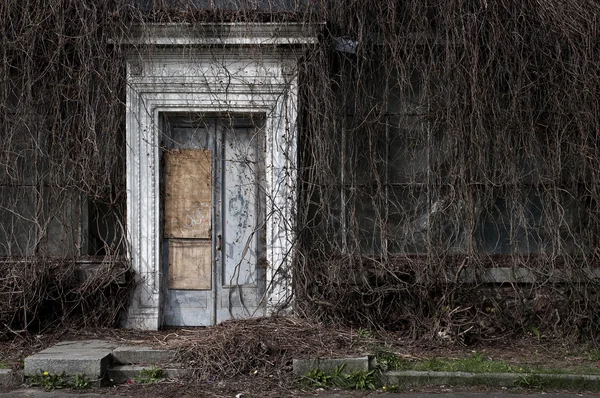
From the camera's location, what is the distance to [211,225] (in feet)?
26.7

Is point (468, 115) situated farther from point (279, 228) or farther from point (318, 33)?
point (279, 228)

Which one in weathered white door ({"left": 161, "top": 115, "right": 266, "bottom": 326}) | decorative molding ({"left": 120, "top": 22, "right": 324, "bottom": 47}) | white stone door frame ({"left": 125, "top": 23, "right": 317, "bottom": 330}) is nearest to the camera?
decorative molding ({"left": 120, "top": 22, "right": 324, "bottom": 47})

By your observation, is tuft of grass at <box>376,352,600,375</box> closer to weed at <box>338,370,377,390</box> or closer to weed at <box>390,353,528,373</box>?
weed at <box>390,353,528,373</box>

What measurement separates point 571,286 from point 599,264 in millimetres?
433

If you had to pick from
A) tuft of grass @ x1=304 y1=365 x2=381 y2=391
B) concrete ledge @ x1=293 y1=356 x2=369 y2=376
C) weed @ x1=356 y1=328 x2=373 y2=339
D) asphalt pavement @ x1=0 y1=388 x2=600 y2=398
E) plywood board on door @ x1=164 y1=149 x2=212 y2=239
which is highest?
plywood board on door @ x1=164 y1=149 x2=212 y2=239

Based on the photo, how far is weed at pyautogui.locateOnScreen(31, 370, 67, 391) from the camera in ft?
21.7

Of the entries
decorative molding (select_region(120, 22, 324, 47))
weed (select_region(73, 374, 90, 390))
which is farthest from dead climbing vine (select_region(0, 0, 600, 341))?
weed (select_region(73, 374, 90, 390))

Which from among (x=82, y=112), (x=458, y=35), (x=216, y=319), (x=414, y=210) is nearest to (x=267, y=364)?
(x=216, y=319)

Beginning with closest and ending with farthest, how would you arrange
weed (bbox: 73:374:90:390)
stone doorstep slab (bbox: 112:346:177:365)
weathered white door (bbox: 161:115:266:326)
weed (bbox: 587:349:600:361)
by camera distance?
weed (bbox: 73:374:90:390)
stone doorstep slab (bbox: 112:346:177:365)
weed (bbox: 587:349:600:361)
weathered white door (bbox: 161:115:266:326)

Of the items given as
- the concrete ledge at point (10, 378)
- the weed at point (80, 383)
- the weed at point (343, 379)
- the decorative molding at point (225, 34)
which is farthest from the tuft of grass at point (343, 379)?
the decorative molding at point (225, 34)

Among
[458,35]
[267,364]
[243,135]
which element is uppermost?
[458,35]

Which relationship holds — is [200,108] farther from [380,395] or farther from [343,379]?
[380,395]

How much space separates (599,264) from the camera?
7.99 metres

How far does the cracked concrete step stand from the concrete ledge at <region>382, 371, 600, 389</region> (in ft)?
6.46
